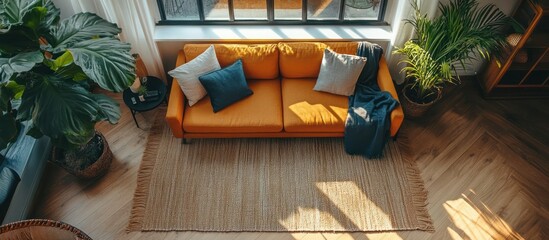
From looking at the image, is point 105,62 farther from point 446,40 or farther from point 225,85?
point 446,40

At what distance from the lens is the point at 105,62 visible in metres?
2.11

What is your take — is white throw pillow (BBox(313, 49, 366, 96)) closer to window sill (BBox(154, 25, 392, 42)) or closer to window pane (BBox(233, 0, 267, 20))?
window sill (BBox(154, 25, 392, 42))

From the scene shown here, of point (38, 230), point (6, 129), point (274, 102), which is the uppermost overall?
point (6, 129)

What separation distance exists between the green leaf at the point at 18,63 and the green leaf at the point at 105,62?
0.61 feet

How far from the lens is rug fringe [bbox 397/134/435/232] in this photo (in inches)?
111

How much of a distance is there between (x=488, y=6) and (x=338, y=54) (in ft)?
4.31

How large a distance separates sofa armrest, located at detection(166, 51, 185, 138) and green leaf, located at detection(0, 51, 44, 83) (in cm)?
105

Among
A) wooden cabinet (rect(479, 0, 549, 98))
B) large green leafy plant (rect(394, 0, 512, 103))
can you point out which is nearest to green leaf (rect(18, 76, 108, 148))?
large green leafy plant (rect(394, 0, 512, 103))

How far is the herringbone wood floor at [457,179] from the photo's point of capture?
110 inches

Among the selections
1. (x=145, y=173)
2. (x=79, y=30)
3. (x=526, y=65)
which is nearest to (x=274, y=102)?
(x=145, y=173)

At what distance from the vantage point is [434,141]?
131 inches

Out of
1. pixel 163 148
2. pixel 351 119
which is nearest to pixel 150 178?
pixel 163 148

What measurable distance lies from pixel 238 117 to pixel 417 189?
1568mm

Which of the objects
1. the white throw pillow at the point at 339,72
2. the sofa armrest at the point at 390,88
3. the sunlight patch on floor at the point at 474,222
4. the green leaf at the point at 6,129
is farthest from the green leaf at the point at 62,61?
the sunlight patch on floor at the point at 474,222
